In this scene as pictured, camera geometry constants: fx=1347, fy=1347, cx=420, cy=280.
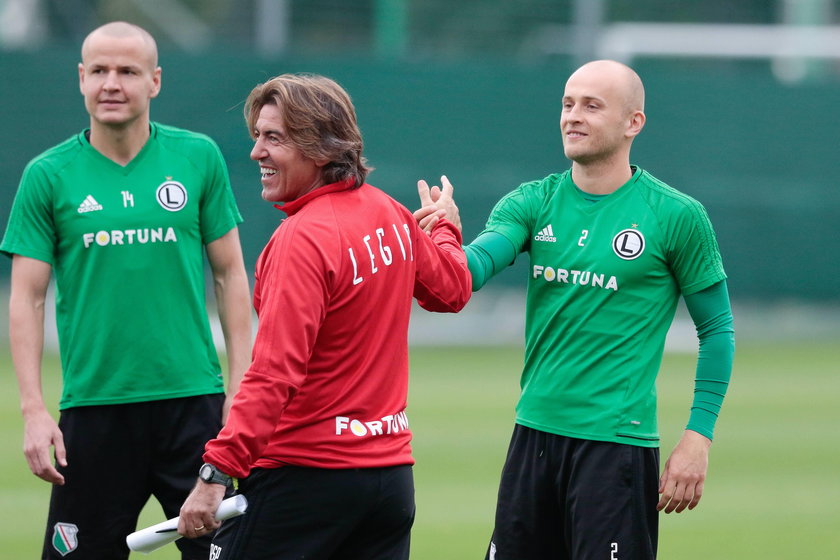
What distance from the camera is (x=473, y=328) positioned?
→ 59.7 feet

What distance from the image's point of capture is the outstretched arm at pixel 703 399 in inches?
191

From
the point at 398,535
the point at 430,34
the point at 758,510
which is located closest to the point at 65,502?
the point at 398,535

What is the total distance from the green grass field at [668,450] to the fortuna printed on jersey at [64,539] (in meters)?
2.31

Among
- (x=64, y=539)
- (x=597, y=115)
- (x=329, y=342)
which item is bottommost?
(x=64, y=539)

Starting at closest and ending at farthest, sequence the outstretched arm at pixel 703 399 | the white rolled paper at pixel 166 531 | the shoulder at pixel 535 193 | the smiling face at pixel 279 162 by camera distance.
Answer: the white rolled paper at pixel 166 531
the smiling face at pixel 279 162
the outstretched arm at pixel 703 399
the shoulder at pixel 535 193

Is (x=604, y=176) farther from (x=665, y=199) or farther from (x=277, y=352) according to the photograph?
(x=277, y=352)

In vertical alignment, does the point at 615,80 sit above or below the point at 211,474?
above

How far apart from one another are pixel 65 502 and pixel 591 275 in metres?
2.35

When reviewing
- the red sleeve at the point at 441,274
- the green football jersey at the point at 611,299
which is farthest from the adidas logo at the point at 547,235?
the red sleeve at the point at 441,274

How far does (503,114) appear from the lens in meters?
17.6

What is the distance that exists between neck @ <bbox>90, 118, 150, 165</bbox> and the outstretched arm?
2.42 meters

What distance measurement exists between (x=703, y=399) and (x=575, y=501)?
60cm

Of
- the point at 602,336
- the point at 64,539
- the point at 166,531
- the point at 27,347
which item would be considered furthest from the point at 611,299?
the point at 64,539

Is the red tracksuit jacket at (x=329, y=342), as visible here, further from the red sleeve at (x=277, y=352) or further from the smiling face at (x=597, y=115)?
the smiling face at (x=597, y=115)
